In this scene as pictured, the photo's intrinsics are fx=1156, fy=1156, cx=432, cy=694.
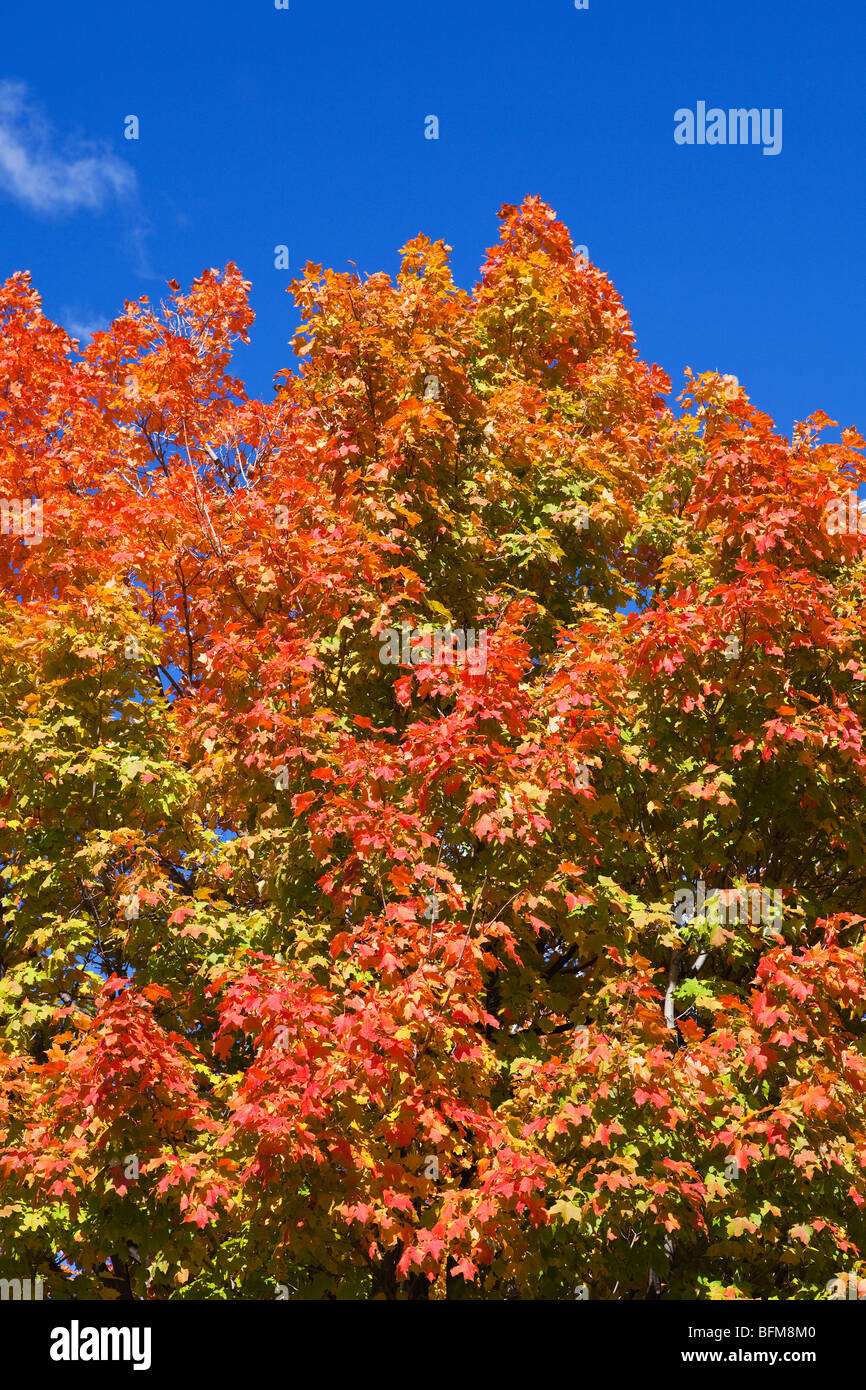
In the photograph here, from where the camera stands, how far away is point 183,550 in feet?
42.4

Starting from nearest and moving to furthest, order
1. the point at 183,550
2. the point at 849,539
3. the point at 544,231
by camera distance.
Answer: the point at 849,539 < the point at 183,550 < the point at 544,231

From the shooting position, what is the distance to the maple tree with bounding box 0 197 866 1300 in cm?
744

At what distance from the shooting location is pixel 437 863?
8.35 meters

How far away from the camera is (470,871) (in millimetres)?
8977

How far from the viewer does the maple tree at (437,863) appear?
7.44 m

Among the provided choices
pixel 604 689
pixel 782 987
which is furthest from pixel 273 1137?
pixel 604 689

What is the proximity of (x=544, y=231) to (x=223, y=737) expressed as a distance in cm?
951
